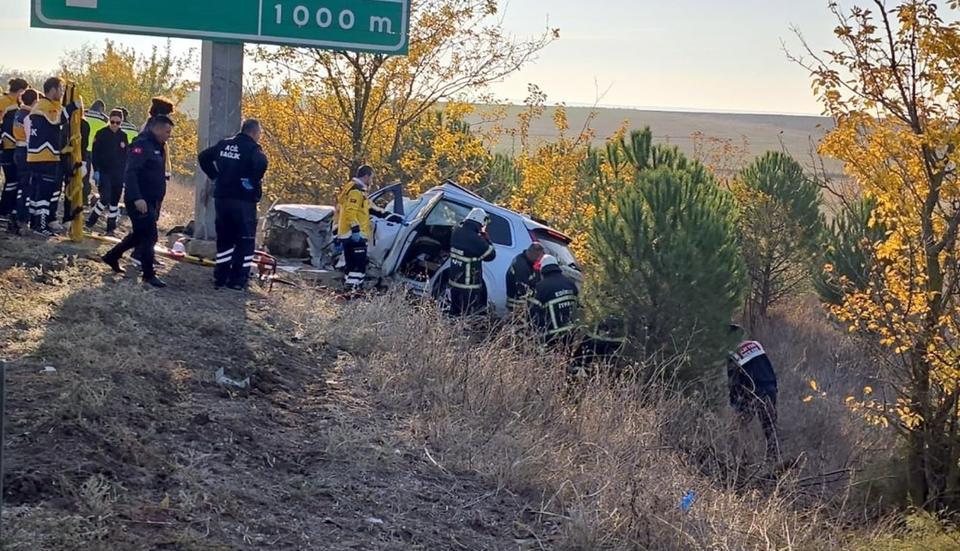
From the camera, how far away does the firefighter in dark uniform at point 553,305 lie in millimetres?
9695

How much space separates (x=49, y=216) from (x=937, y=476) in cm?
896

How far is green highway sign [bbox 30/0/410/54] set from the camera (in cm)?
1027

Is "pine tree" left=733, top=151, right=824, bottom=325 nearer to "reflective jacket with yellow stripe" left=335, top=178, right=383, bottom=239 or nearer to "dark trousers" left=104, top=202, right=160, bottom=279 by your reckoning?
"reflective jacket with yellow stripe" left=335, top=178, right=383, bottom=239

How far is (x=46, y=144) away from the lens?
10.5 m

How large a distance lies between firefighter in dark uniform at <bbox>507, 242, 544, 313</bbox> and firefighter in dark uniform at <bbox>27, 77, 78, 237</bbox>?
4.76m

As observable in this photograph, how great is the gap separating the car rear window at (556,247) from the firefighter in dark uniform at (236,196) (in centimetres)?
351

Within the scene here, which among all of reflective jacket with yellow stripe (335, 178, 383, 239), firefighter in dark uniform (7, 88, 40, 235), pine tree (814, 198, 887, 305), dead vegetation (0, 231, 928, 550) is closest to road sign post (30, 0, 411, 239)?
firefighter in dark uniform (7, 88, 40, 235)

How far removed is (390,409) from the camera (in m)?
6.78

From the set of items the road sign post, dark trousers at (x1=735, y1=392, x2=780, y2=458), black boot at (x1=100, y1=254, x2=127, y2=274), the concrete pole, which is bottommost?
dark trousers at (x1=735, y1=392, x2=780, y2=458)

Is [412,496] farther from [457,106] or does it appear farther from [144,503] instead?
[457,106]

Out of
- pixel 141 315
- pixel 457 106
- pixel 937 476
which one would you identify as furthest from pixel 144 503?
pixel 457 106

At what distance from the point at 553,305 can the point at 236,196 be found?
10.2ft

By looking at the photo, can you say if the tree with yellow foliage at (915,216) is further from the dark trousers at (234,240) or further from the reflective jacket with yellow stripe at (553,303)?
the dark trousers at (234,240)

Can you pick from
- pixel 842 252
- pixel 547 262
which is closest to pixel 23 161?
pixel 547 262
